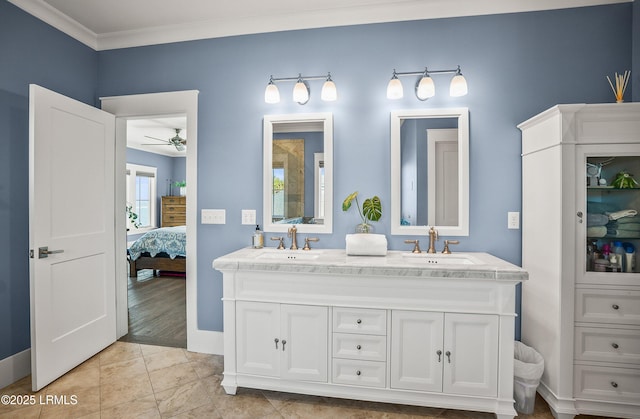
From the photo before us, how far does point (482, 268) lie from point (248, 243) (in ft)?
5.50

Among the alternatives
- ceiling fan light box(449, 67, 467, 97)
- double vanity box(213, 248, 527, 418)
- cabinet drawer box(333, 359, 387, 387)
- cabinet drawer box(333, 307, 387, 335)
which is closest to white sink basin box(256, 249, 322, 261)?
double vanity box(213, 248, 527, 418)

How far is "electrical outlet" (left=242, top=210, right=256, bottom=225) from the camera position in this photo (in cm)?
254

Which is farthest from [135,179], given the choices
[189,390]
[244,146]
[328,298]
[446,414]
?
[446,414]

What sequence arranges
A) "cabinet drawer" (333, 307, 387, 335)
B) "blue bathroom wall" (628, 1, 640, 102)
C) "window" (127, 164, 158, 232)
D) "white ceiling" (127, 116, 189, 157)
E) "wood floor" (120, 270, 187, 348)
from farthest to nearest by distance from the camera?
"window" (127, 164, 158, 232), "white ceiling" (127, 116, 189, 157), "wood floor" (120, 270, 187, 348), "blue bathroom wall" (628, 1, 640, 102), "cabinet drawer" (333, 307, 387, 335)

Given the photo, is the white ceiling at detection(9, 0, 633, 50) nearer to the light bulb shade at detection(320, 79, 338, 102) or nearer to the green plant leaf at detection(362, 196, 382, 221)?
the light bulb shade at detection(320, 79, 338, 102)

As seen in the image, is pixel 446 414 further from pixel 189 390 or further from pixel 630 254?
pixel 189 390

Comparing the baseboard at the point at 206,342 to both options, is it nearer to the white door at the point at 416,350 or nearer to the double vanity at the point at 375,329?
the double vanity at the point at 375,329

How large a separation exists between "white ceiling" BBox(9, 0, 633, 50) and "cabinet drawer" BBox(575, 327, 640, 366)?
2126mm

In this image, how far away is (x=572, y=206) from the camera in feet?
5.91

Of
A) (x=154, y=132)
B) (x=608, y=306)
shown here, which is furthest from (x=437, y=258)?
(x=154, y=132)

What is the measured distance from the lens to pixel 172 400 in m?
2.00

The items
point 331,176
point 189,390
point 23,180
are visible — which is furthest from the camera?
point 331,176

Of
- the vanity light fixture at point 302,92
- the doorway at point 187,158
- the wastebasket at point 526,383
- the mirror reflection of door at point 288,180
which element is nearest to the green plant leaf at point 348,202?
the mirror reflection of door at point 288,180

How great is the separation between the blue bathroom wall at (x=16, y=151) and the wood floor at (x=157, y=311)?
2.84 ft
